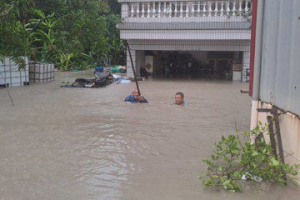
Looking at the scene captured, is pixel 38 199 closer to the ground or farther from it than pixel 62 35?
closer to the ground

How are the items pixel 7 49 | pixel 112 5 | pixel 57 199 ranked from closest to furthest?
1. pixel 57 199
2. pixel 7 49
3. pixel 112 5

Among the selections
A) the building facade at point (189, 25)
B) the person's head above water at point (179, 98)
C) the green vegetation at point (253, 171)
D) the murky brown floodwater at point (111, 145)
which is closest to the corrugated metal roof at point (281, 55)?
the green vegetation at point (253, 171)

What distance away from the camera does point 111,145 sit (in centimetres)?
667

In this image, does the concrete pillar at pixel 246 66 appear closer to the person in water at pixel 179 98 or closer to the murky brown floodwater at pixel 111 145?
the murky brown floodwater at pixel 111 145

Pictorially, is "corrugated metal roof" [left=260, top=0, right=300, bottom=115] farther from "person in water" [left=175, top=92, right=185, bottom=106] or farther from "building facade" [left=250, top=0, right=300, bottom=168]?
"person in water" [left=175, top=92, right=185, bottom=106]

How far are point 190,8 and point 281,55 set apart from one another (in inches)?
438

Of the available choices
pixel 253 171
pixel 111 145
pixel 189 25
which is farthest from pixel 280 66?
pixel 189 25

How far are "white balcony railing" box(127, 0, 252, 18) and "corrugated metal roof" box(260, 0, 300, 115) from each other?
32.8ft

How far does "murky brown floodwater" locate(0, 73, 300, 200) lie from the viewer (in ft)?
15.0

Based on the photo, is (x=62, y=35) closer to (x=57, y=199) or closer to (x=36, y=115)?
(x=36, y=115)

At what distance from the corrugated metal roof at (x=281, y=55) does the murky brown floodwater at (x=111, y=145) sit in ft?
3.89

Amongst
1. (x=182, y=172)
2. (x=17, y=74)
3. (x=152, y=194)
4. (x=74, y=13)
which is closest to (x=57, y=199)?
(x=152, y=194)

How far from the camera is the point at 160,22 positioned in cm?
1557

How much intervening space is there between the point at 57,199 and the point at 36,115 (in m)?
5.51
